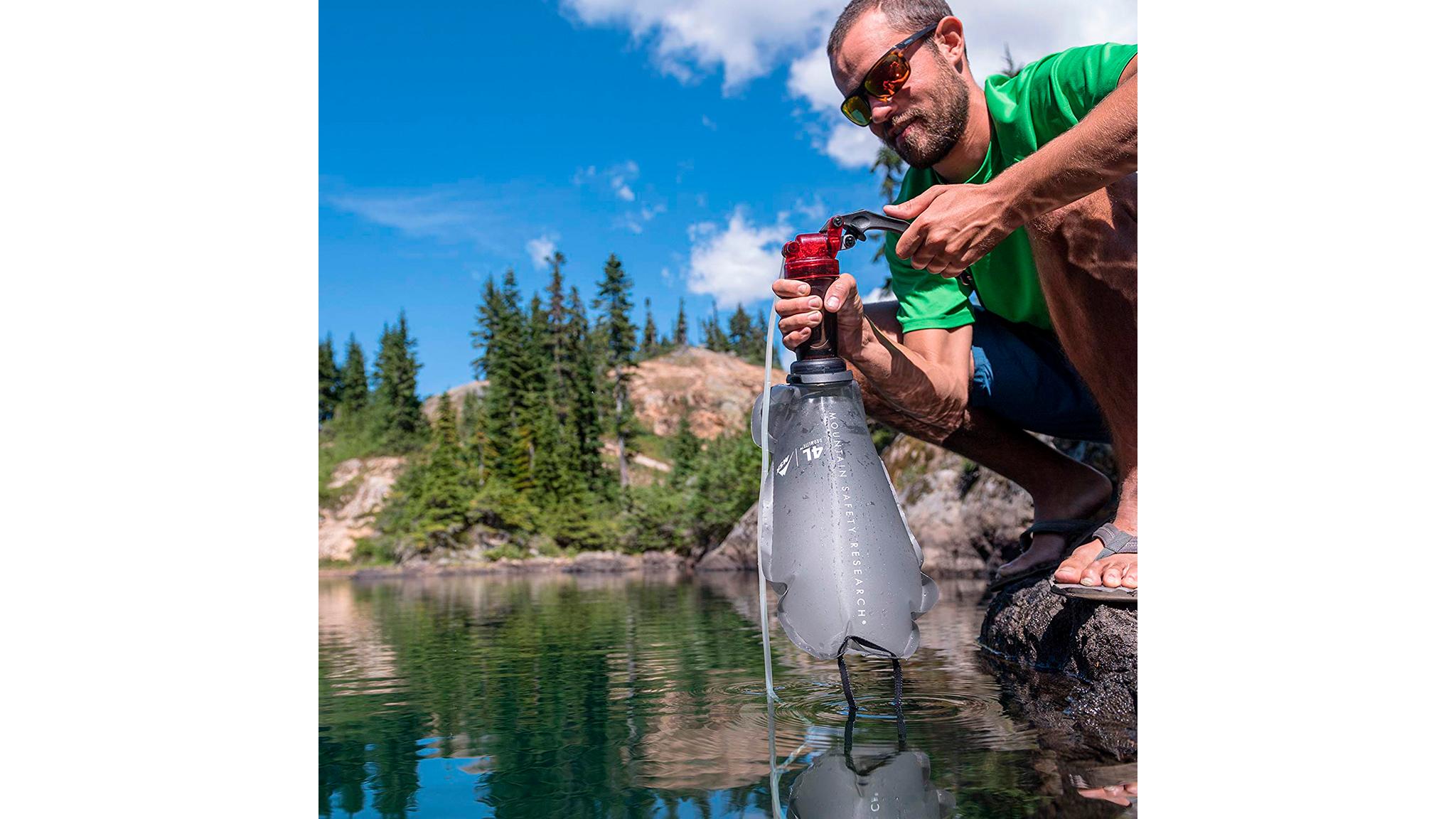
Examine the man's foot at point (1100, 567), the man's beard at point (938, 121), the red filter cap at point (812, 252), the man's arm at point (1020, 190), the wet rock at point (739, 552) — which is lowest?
the wet rock at point (739, 552)

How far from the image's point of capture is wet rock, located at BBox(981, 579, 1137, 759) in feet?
4.45

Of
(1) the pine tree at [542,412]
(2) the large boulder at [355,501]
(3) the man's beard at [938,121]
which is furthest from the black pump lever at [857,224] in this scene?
(2) the large boulder at [355,501]

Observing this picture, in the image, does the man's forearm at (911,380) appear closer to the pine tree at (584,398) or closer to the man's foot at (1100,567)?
the man's foot at (1100,567)

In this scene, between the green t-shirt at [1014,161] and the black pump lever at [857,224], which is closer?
the black pump lever at [857,224]

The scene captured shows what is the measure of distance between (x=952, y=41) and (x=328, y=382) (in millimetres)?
39002

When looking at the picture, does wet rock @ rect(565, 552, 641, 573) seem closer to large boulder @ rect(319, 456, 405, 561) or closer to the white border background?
large boulder @ rect(319, 456, 405, 561)

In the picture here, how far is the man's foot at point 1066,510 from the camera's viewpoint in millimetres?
2564

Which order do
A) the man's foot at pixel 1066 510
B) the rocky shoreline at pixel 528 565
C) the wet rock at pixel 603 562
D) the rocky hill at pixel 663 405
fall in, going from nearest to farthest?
the man's foot at pixel 1066 510 → the wet rock at pixel 603 562 → the rocky shoreline at pixel 528 565 → the rocky hill at pixel 663 405

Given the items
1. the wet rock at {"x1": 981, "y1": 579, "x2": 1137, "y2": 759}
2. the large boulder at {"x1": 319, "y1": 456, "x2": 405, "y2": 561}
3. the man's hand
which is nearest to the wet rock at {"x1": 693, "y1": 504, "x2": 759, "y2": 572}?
the wet rock at {"x1": 981, "y1": 579, "x2": 1137, "y2": 759}

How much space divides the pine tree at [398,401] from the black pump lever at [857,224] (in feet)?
111

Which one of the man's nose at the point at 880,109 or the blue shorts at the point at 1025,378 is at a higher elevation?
the man's nose at the point at 880,109

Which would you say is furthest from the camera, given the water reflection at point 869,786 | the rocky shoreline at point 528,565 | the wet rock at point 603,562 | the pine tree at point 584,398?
the pine tree at point 584,398
